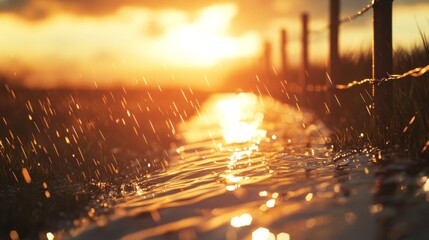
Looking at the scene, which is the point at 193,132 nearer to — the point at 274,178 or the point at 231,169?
the point at 231,169

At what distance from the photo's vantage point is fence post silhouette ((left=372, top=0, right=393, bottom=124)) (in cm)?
487

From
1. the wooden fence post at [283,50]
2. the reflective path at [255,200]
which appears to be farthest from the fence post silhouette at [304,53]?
the reflective path at [255,200]

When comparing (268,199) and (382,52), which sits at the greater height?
(382,52)

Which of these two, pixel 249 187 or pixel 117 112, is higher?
pixel 117 112

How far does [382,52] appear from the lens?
197 inches

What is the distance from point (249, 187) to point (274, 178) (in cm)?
30

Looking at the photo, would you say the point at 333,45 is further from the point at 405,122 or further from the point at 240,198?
the point at 240,198

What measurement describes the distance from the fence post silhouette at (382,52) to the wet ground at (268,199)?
74cm

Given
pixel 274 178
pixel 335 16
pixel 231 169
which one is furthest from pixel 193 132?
pixel 274 178

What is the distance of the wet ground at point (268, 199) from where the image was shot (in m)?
2.77

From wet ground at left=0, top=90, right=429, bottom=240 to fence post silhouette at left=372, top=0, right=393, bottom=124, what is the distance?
2.42 ft

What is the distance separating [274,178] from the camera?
3.99 meters

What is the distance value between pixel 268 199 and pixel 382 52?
2.48m

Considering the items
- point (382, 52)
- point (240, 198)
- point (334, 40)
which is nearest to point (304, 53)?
point (334, 40)
